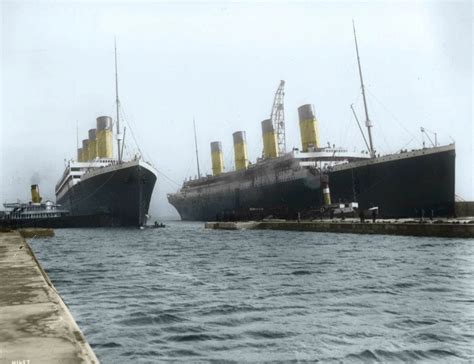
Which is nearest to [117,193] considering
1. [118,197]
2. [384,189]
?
[118,197]

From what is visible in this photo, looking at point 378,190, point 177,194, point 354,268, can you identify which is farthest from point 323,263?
point 177,194

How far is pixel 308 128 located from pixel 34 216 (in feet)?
120

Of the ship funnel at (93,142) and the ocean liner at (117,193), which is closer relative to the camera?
the ocean liner at (117,193)

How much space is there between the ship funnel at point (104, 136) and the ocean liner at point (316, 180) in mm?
17252

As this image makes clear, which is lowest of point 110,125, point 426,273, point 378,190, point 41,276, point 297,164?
point 426,273

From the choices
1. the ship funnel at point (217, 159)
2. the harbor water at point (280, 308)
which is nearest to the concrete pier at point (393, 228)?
the harbor water at point (280, 308)

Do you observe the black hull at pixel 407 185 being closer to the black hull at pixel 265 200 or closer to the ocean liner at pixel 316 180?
the ocean liner at pixel 316 180

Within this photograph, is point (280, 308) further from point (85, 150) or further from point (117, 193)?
point (85, 150)

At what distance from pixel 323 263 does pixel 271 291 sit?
18.3 feet

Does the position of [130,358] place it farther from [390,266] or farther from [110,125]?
[110,125]

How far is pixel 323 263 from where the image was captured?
15734 mm

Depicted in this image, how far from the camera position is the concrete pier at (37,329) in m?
4.00

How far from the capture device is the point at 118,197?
157ft

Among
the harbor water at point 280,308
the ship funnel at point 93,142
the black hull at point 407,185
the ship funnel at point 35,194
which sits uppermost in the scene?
the ship funnel at point 93,142
